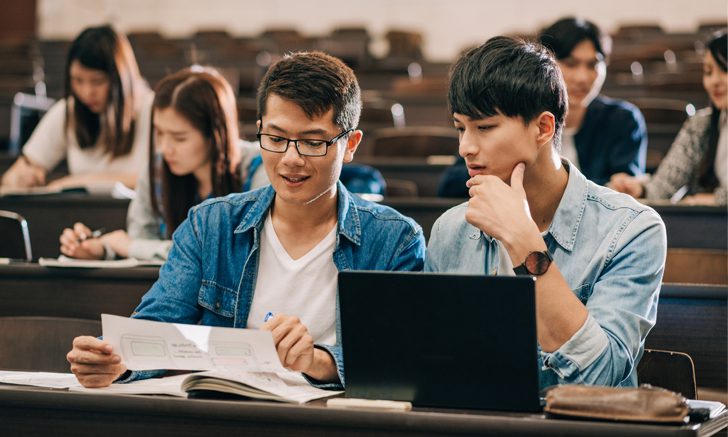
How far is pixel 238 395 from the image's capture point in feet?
2.95

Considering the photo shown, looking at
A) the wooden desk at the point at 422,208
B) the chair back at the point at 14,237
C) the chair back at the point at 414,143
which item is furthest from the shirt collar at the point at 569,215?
the chair back at the point at 414,143

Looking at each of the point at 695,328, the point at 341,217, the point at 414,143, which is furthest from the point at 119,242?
the point at 414,143

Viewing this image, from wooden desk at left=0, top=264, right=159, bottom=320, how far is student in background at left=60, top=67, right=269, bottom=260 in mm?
158

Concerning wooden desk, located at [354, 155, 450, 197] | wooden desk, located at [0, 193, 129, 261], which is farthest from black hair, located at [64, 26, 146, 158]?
wooden desk, located at [354, 155, 450, 197]

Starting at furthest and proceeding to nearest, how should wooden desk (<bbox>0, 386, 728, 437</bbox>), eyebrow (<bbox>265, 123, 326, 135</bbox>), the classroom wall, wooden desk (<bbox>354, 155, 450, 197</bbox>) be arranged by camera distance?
the classroom wall → wooden desk (<bbox>354, 155, 450, 197</bbox>) → eyebrow (<bbox>265, 123, 326, 135</bbox>) → wooden desk (<bbox>0, 386, 728, 437</bbox>)

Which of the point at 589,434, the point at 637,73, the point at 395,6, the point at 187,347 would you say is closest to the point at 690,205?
the point at 589,434

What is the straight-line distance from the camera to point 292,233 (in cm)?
129

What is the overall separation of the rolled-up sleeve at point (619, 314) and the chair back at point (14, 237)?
136 centimetres

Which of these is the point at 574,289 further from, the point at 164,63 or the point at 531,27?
the point at 531,27

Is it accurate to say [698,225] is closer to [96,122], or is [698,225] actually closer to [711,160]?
[711,160]

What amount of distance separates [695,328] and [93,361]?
1.20 m

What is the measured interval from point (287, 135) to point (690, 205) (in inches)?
49.8

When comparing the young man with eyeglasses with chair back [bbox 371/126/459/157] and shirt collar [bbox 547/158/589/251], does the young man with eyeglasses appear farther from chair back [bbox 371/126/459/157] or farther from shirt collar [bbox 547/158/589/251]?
chair back [bbox 371/126/459/157]

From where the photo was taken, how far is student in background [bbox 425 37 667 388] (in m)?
0.98
